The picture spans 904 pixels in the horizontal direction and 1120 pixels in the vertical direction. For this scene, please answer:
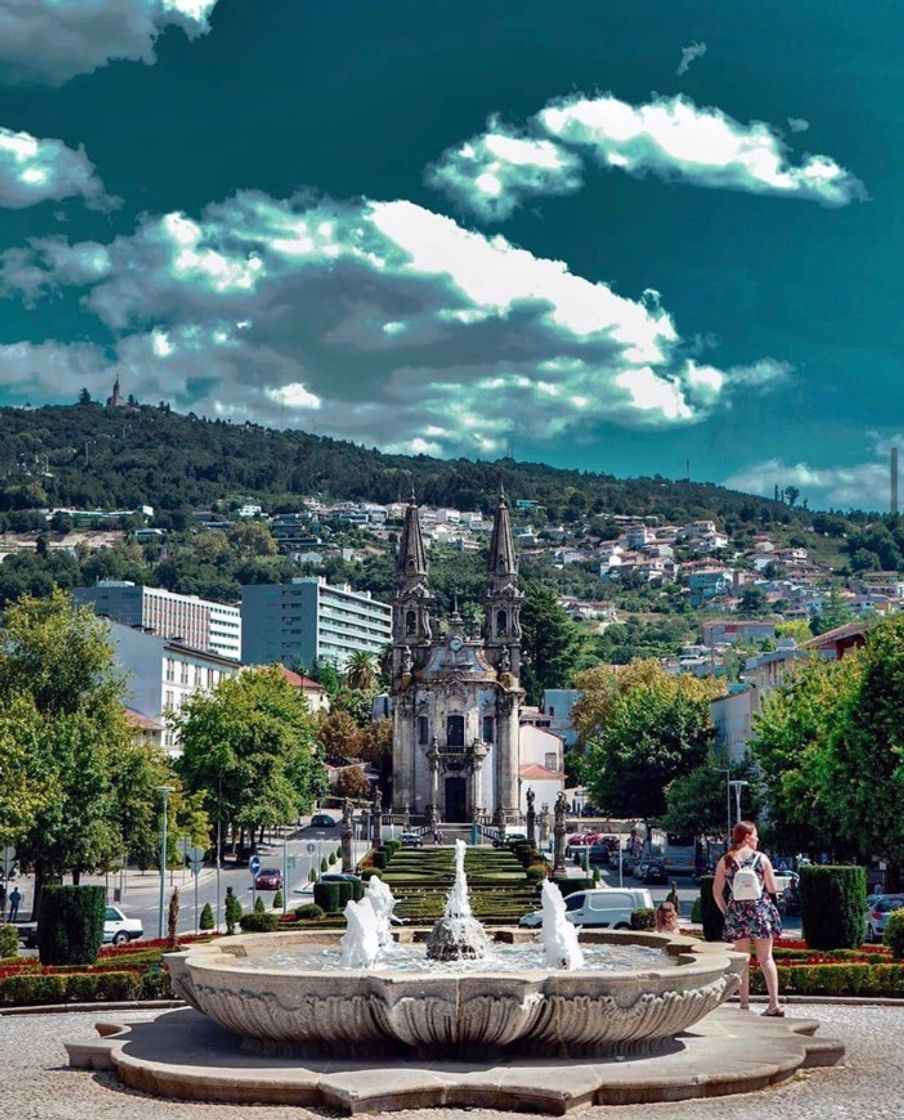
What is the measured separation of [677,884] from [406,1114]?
54574 millimetres

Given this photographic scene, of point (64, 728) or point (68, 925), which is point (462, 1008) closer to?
point (68, 925)

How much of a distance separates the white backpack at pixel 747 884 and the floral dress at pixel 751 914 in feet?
0.08

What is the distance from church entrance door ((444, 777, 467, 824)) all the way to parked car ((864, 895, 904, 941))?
2920 inches

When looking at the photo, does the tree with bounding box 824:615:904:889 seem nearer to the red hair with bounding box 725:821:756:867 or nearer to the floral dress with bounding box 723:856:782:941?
the floral dress with bounding box 723:856:782:941

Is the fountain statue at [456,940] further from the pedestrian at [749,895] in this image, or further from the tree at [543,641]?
the tree at [543,641]

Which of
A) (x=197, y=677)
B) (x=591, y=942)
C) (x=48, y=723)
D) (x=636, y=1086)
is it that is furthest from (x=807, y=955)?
(x=197, y=677)

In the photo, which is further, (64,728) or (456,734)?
(456,734)

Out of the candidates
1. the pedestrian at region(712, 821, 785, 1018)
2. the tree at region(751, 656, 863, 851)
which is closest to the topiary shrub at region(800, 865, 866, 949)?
the pedestrian at region(712, 821, 785, 1018)

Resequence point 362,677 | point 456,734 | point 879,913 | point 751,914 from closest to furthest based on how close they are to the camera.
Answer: point 751,914 → point 879,913 → point 456,734 → point 362,677

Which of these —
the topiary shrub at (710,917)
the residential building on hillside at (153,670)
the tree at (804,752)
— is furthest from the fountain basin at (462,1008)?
the residential building on hillside at (153,670)

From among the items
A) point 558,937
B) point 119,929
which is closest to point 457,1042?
point 558,937

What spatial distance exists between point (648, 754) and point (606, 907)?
52.4 m

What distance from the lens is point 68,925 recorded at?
28719mm

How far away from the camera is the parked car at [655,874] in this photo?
6775cm
